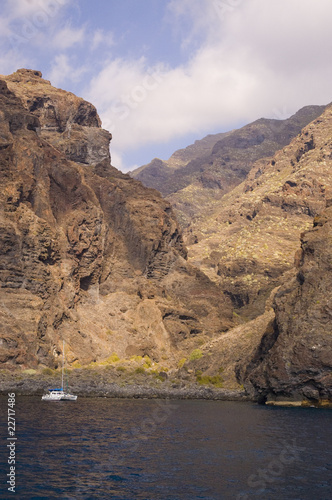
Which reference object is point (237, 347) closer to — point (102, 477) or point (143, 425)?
point (143, 425)

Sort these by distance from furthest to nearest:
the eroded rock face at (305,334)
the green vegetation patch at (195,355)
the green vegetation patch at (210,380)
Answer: the green vegetation patch at (195,355)
the green vegetation patch at (210,380)
the eroded rock face at (305,334)

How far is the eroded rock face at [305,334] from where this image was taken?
95.2m

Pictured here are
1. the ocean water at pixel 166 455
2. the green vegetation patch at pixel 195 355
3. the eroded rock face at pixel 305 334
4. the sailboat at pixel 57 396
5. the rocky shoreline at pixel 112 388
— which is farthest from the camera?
the green vegetation patch at pixel 195 355

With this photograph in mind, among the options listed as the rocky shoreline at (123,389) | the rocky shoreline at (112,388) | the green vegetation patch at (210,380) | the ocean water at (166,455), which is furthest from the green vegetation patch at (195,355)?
the ocean water at (166,455)

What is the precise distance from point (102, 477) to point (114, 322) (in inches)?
4324

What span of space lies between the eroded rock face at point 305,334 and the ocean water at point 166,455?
44.3ft

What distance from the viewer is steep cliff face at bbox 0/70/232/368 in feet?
421

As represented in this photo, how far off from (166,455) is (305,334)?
52.7 meters

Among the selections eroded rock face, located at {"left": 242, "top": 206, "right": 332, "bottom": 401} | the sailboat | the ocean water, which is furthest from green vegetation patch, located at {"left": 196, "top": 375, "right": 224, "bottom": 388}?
the ocean water

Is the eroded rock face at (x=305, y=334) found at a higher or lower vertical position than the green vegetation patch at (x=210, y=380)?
higher

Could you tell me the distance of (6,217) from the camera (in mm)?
132625

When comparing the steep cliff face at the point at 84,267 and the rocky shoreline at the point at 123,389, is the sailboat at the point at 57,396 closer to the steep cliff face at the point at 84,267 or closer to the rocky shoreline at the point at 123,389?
the rocky shoreline at the point at 123,389

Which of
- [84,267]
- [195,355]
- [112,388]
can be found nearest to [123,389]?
[112,388]

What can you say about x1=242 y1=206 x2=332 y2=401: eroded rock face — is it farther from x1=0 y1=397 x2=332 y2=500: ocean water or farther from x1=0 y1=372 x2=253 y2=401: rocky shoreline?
x1=0 y1=397 x2=332 y2=500: ocean water
